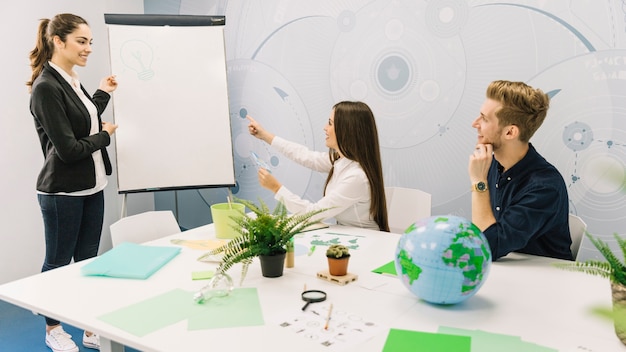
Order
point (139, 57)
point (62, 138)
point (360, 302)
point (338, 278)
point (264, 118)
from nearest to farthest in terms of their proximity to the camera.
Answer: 1. point (360, 302)
2. point (338, 278)
3. point (62, 138)
4. point (139, 57)
5. point (264, 118)

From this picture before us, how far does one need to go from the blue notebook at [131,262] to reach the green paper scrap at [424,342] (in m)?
0.84

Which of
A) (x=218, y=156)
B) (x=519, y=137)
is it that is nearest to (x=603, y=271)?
(x=519, y=137)

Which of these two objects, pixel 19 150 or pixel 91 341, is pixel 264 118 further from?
pixel 91 341

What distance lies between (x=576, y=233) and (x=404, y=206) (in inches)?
32.8

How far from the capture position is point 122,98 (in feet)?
10.6

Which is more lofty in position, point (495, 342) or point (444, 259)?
point (444, 259)

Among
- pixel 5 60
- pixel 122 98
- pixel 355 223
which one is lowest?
pixel 355 223

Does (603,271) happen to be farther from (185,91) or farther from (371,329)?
(185,91)

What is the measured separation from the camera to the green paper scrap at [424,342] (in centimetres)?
106

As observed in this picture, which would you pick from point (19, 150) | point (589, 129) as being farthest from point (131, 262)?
point (589, 129)

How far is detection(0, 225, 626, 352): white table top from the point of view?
1114 millimetres

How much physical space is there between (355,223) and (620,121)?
1454mm

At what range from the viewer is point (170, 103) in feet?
10.9

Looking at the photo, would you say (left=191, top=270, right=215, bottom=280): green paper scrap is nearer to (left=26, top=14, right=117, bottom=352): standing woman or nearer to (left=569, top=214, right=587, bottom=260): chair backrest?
(left=26, top=14, right=117, bottom=352): standing woman
